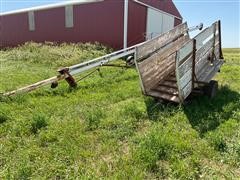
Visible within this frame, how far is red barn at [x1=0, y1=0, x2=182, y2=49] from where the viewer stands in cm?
1552

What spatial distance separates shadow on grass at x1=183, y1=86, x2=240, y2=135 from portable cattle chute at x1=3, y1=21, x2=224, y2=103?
0.25m

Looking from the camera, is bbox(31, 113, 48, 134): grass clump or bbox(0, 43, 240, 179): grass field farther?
bbox(31, 113, 48, 134): grass clump

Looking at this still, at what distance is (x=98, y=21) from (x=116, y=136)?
1300cm

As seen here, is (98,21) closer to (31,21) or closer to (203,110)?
(31,21)

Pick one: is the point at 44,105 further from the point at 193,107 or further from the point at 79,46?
the point at 79,46

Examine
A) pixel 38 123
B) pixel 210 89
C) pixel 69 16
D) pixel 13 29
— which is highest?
pixel 69 16

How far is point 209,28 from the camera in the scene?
19.6 ft

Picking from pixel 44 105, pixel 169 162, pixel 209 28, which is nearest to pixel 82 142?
pixel 169 162

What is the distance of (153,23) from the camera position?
1792 cm

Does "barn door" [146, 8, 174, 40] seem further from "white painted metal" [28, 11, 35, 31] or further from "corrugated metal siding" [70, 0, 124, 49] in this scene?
"white painted metal" [28, 11, 35, 31]

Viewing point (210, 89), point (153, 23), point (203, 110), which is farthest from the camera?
point (153, 23)

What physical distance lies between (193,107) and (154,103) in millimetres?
818

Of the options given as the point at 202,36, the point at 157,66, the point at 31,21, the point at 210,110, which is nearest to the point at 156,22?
the point at 31,21

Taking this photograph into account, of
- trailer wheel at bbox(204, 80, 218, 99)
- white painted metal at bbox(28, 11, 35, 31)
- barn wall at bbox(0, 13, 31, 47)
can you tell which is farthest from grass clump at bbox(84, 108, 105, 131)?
barn wall at bbox(0, 13, 31, 47)
